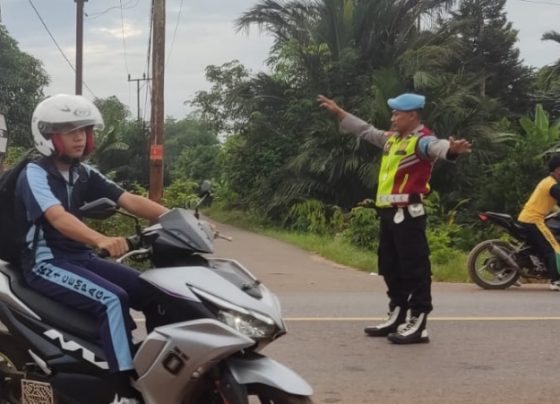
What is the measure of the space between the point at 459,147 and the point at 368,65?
1867 cm

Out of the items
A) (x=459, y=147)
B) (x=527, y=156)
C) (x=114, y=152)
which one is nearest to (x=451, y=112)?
(x=527, y=156)

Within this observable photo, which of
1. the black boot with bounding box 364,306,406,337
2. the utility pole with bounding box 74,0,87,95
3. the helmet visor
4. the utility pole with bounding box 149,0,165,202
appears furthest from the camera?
the utility pole with bounding box 74,0,87,95

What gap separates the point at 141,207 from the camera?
4148 millimetres

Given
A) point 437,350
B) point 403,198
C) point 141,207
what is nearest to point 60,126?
point 141,207

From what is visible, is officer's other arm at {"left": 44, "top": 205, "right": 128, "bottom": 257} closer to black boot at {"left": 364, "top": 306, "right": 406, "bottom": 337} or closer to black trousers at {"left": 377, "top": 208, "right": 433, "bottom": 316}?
black trousers at {"left": 377, "top": 208, "right": 433, "bottom": 316}

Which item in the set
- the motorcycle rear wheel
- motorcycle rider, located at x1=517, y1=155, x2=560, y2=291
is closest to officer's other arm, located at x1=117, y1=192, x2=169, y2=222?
the motorcycle rear wheel

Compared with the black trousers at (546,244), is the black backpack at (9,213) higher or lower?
higher

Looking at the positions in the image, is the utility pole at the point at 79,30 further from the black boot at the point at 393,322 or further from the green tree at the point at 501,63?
the black boot at the point at 393,322

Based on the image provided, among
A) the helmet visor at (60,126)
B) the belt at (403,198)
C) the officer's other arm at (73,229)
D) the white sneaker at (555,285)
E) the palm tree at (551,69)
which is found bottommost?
the white sneaker at (555,285)

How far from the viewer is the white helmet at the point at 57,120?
3.84m

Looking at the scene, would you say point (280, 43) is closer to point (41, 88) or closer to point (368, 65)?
point (368, 65)

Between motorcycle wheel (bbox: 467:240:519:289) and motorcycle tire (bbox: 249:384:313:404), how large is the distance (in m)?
7.33

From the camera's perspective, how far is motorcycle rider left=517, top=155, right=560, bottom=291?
9.95 m

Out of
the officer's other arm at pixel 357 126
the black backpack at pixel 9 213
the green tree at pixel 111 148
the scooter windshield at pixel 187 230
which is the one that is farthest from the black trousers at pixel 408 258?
the green tree at pixel 111 148
